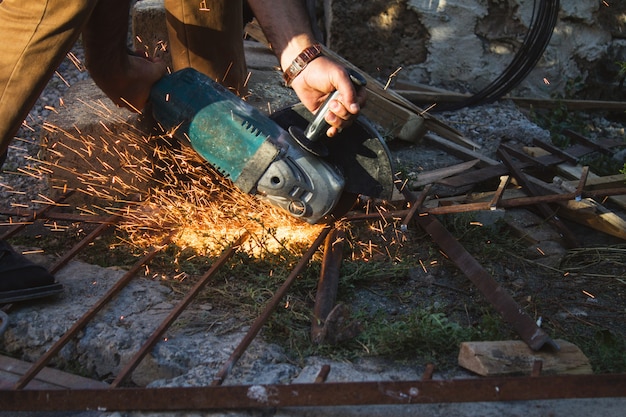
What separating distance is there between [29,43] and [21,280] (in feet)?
2.44

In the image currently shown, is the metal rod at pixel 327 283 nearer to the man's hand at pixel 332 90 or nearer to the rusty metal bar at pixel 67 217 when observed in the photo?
the man's hand at pixel 332 90

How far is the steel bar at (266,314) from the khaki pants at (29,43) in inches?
36.8

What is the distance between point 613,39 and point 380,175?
291 centimetres

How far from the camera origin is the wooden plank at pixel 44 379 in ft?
6.91

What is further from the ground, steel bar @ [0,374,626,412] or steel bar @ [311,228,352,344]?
steel bar @ [0,374,626,412]

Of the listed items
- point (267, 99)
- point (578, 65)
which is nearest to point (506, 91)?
point (578, 65)

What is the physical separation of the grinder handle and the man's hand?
16 mm

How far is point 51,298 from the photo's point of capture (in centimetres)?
254

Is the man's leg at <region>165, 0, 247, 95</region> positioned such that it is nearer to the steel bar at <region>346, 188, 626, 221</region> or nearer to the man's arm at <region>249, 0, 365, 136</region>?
the man's arm at <region>249, 0, 365, 136</region>

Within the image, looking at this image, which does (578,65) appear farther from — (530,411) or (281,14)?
(530,411)

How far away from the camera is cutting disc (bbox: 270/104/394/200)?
261 centimetres

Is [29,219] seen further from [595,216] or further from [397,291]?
[595,216]

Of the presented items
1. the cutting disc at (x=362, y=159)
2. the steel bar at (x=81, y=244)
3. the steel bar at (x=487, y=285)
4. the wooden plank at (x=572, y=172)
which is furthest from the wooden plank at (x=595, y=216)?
the steel bar at (x=81, y=244)

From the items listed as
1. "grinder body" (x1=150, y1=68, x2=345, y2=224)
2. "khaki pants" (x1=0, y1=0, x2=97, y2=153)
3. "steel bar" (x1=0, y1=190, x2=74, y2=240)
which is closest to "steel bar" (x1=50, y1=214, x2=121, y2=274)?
"steel bar" (x1=0, y1=190, x2=74, y2=240)
